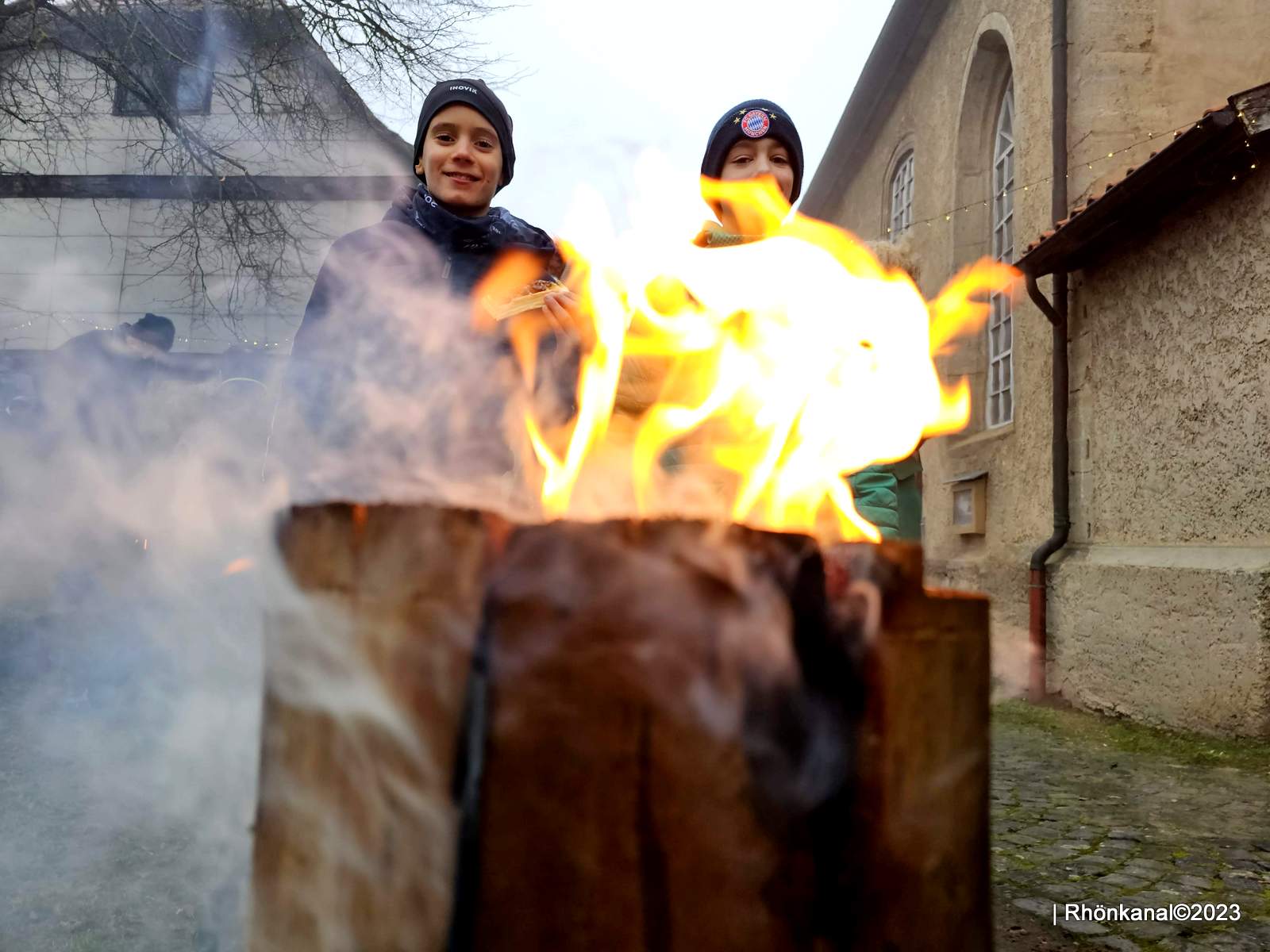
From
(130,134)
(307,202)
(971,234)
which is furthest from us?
(307,202)

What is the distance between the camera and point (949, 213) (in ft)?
29.0

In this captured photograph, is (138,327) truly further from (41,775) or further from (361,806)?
(361,806)

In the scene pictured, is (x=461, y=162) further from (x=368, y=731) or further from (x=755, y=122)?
(x=368, y=731)

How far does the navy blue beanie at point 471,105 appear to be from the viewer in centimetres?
250

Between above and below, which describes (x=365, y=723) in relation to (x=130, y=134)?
below

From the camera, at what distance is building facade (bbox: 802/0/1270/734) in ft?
15.4

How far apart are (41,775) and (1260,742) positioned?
16.4 feet

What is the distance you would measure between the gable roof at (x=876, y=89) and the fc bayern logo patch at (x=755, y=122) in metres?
7.88

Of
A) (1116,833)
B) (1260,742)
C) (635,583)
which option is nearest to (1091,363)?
(1260,742)

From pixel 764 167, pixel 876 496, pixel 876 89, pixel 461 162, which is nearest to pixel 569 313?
pixel 461 162

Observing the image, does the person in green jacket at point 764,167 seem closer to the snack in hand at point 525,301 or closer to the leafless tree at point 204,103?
the snack in hand at point 525,301

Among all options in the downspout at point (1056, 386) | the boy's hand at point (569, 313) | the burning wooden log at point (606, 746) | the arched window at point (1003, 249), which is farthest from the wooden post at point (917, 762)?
the arched window at point (1003, 249)

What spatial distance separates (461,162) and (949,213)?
741cm

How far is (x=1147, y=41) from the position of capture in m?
6.25
